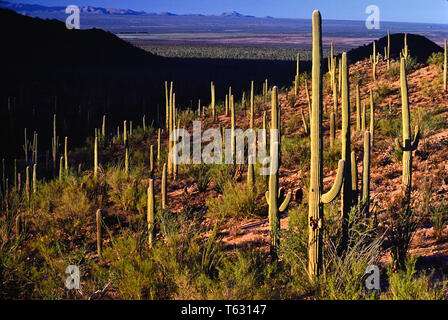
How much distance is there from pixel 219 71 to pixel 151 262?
46.2m

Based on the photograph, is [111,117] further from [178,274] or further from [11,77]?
[178,274]

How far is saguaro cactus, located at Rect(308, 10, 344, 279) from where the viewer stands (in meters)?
4.98

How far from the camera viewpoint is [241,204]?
873 centimetres

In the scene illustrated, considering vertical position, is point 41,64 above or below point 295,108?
above

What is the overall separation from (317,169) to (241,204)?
12.5ft

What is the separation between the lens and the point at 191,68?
5066 centimetres

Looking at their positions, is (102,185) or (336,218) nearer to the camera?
(336,218)

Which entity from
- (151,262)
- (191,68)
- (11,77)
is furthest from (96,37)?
(151,262)

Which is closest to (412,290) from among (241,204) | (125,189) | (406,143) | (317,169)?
(317,169)

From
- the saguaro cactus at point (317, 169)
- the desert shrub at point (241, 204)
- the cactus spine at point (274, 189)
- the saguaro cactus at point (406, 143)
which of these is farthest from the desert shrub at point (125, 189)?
the saguaro cactus at point (317, 169)

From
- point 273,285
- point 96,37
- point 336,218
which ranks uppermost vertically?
point 96,37

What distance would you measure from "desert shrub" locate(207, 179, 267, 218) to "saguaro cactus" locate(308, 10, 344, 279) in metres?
3.37
